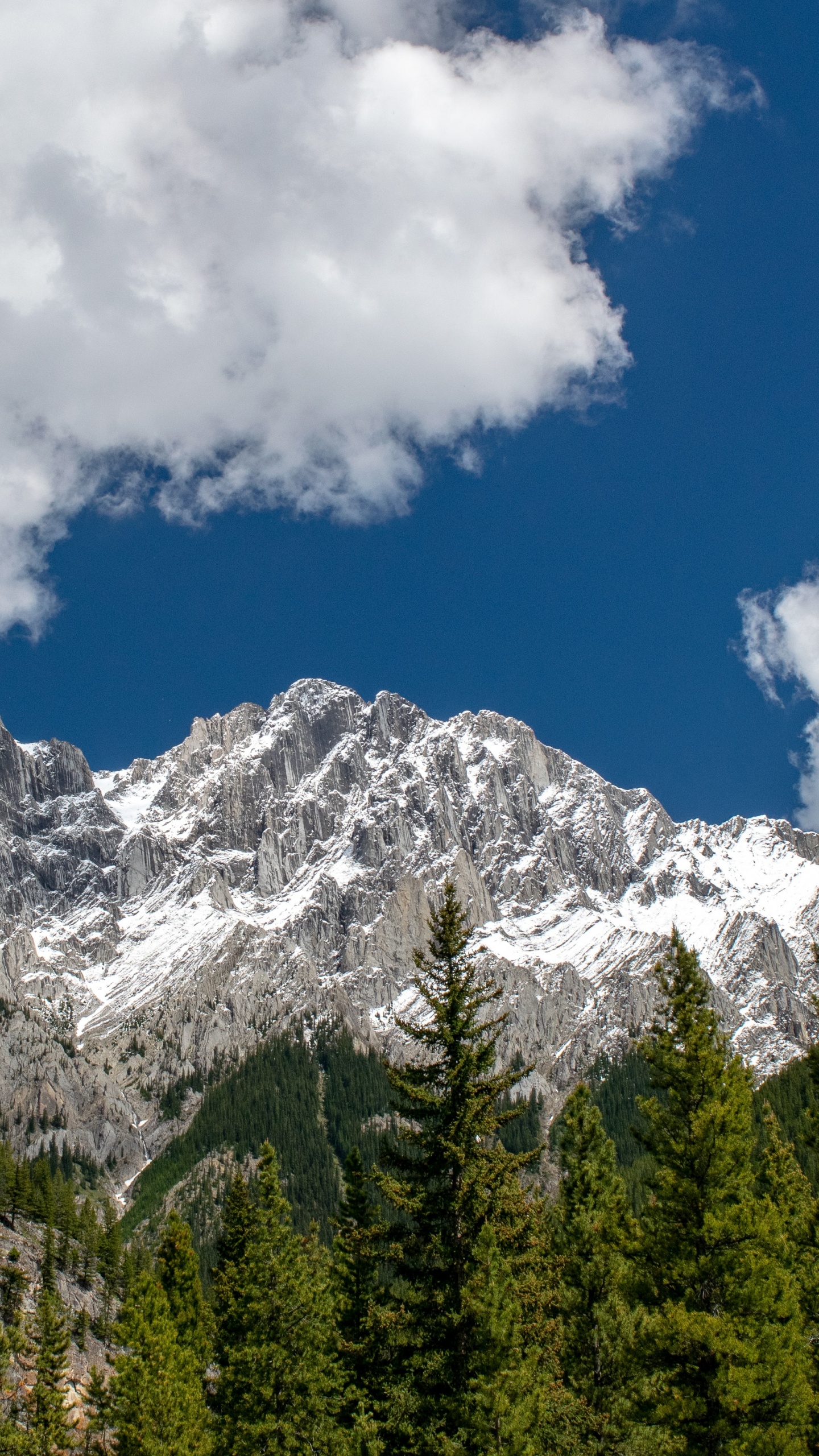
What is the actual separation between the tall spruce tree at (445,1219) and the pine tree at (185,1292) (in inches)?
1059

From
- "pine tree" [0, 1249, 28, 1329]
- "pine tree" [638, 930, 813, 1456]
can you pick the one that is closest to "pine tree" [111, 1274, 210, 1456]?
"pine tree" [638, 930, 813, 1456]

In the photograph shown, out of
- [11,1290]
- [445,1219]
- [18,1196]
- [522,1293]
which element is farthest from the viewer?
[18,1196]

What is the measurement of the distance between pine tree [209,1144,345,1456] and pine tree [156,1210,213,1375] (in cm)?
1624

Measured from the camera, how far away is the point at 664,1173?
22016 millimetres

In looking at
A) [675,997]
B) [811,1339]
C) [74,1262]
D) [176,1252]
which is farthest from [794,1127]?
[675,997]

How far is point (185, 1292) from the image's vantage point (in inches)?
1857

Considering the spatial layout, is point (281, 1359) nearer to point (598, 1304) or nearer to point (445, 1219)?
point (598, 1304)

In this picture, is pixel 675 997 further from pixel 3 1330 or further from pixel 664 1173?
pixel 3 1330

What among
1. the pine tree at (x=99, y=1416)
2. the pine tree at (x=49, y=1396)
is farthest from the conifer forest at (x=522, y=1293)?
the pine tree at (x=49, y=1396)

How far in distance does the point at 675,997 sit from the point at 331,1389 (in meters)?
17.2

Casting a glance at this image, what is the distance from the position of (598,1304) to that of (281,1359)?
29.3 ft

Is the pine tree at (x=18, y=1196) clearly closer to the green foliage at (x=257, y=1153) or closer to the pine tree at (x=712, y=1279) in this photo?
the green foliage at (x=257, y=1153)

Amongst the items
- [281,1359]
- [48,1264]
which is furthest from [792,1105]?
[281,1359]

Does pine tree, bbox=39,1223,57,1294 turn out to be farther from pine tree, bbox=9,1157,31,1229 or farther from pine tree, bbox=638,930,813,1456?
pine tree, bbox=638,930,813,1456
